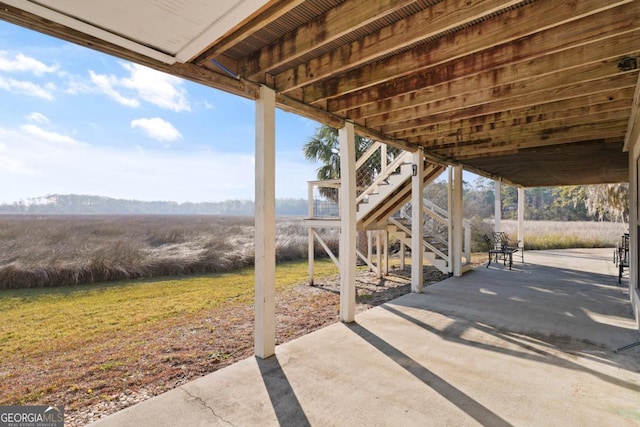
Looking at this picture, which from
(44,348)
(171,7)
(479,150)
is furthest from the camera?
(479,150)

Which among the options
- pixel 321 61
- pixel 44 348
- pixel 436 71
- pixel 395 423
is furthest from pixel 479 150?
pixel 44 348

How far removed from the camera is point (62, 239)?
27.6ft

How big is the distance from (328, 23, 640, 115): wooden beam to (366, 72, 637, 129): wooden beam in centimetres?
34

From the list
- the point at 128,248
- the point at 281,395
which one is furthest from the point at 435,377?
the point at 128,248

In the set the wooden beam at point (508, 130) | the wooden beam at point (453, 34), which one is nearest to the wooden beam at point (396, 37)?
A: the wooden beam at point (453, 34)

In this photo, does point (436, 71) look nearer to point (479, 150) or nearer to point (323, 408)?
point (323, 408)

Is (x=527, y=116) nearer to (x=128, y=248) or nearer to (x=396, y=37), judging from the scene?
(x=396, y=37)

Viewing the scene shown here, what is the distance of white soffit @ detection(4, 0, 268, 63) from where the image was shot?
1.72m

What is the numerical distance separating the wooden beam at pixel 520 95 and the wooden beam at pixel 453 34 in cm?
112

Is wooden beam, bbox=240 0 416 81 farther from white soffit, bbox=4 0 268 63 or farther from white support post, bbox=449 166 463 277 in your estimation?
white support post, bbox=449 166 463 277

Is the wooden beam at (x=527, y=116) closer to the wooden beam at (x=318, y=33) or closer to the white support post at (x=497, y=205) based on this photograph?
the wooden beam at (x=318, y=33)

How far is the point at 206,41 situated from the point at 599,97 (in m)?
4.27

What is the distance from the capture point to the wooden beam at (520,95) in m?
3.02

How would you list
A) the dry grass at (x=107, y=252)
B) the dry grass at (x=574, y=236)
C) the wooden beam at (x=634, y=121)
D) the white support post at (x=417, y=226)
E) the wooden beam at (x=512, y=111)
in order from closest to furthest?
the wooden beam at (x=634, y=121)
the wooden beam at (x=512, y=111)
the white support post at (x=417, y=226)
the dry grass at (x=107, y=252)
the dry grass at (x=574, y=236)
